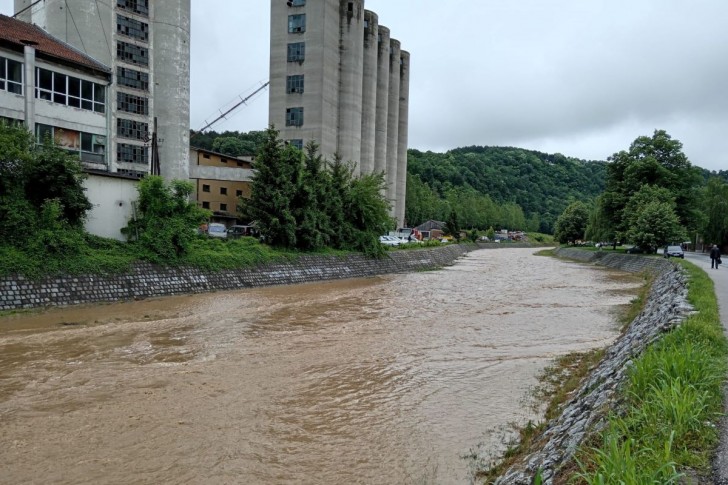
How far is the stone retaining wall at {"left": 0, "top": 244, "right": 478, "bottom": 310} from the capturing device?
738 inches

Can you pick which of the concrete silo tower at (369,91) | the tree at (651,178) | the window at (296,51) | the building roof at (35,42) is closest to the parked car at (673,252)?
the tree at (651,178)

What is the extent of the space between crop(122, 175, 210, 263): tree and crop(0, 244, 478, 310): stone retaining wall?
1.01m

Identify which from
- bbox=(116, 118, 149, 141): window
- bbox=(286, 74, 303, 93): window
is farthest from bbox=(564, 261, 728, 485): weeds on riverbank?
bbox=(286, 74, 303, 93): window

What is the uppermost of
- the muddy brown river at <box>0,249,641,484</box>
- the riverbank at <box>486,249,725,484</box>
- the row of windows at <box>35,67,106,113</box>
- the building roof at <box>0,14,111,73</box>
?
the building roof at <box>0,14,111,73</box>

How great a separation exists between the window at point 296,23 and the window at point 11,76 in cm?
3182

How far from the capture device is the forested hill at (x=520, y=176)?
14662 centimetres

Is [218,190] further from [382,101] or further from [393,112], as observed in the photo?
[393,112]

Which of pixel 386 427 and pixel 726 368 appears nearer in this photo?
pixel 726 368

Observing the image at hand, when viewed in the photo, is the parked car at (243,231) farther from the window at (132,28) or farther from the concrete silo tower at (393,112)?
the concrete silo tower at (393,112)

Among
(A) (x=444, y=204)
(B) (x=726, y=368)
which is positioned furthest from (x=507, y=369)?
(A) (x=444, y=204)

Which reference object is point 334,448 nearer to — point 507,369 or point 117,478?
point 117,478

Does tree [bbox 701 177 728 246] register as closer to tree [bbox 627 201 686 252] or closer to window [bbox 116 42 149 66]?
tree [bbox 627 201 686 252]

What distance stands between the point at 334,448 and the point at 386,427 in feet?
3.96

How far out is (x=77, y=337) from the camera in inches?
598
